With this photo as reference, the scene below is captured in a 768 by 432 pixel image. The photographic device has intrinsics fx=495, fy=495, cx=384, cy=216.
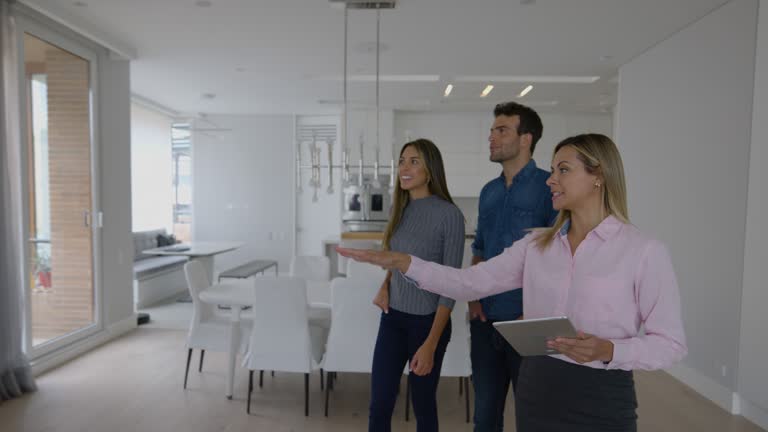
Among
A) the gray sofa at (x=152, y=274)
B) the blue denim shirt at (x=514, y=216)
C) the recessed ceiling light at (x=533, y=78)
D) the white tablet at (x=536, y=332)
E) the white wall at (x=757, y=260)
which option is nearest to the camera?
the white tablet at (x=536, y=332)

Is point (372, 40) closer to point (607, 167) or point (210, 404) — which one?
point (210, 404)

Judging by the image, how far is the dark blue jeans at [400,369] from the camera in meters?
1.89

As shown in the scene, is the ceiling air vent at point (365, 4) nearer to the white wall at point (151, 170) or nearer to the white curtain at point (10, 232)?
the white curtain at point (10, 232)

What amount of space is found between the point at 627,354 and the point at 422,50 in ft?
12.8

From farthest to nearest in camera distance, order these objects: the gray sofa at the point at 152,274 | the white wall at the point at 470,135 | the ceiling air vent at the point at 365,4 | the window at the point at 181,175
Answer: the window at the point at 181,175, the white wall at the point at 470,135, the gray sofa at the point at 152,274, the ceiling air vent at the point at 365,4

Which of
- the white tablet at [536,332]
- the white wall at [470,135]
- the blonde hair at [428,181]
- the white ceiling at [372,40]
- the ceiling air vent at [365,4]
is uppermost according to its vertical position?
the white ceiling at [372,40]

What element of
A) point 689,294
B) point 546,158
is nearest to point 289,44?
point 689,294

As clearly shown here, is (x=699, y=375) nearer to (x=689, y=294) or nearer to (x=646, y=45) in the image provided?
(x=689, y=294)

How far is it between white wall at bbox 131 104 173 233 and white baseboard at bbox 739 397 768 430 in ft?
22.5

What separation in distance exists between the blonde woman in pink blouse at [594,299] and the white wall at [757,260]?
2338 millimetres

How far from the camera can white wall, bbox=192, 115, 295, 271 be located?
8.24 meters

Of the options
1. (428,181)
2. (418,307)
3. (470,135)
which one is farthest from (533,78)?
(418,307)

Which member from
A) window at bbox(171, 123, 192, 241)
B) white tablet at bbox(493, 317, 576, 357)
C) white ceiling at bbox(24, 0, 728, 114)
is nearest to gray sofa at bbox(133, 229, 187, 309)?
window at bbox(171, 123, 192, 241)

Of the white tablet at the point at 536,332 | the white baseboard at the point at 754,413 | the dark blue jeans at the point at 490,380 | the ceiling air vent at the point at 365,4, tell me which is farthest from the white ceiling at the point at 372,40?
the white tablet at the point at 536,332
